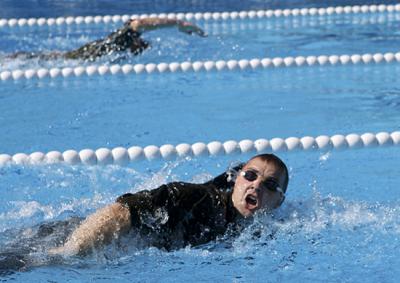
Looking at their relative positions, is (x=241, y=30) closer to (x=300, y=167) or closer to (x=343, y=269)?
(x=300, y=167)

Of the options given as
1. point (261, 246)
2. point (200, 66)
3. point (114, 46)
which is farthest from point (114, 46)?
point (261, 246)

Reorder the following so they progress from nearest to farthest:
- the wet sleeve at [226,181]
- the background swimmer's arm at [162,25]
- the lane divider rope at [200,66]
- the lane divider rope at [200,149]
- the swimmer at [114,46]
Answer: the wet sleeve at [226,181], the lane divider rope at [200,149], the lane divider rope at [200,66], the background swimmer's arm at [162,25], the swimmer at [114,46]

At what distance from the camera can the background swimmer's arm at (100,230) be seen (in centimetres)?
271

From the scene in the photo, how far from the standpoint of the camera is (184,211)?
2.81 m

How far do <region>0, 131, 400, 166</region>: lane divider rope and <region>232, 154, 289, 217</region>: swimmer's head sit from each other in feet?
3.48

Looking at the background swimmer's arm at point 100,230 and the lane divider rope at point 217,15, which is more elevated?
the lane divider rope at point 217,15

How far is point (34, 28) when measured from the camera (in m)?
7.09

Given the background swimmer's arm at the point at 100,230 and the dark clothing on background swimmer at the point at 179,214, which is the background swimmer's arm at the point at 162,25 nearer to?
the dark clothing on background swimmer at the point at 179,214

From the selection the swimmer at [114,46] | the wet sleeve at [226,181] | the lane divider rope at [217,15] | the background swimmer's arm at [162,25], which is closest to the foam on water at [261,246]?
the wet sleeve at [226,181]

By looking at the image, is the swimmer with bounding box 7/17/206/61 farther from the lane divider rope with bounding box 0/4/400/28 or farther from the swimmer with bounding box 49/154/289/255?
the swimmer with bounding box 49/154/289/255

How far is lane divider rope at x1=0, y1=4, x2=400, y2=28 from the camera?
715 cm

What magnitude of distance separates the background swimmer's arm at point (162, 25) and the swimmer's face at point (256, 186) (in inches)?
112

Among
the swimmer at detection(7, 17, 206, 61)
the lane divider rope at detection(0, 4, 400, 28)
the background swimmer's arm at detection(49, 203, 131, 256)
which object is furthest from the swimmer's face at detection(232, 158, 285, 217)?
the lane divider rope at detection(0, 4, 400, 28)

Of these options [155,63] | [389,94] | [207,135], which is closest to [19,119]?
[207,135]
